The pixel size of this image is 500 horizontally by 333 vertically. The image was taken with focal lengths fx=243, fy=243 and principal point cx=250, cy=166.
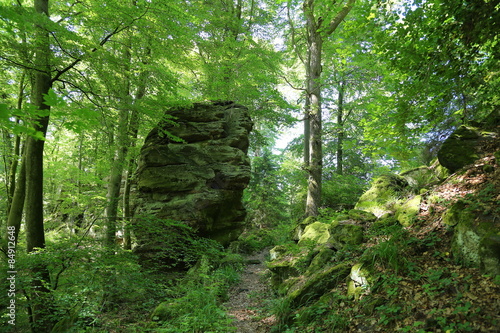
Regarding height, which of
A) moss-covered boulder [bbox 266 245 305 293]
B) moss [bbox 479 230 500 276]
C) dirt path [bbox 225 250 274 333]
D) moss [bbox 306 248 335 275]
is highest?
moss [bbox 479 230 500 276]

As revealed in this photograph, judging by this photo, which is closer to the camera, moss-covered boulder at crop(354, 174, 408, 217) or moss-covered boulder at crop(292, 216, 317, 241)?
moss-covered boulder at crop(354, 174, 408, 217)

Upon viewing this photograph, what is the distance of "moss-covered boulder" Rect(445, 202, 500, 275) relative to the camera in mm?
2836

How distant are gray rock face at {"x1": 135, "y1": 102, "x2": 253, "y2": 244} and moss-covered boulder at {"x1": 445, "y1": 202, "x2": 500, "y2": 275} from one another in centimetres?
655

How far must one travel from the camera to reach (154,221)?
624cm

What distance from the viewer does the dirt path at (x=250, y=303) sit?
4590 millimetres

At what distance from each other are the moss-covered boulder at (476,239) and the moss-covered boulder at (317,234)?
2.99 metres

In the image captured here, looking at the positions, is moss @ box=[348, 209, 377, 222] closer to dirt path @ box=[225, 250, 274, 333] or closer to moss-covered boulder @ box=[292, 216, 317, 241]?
moss-covered boulder @ box=[292, 216, 317, 241]

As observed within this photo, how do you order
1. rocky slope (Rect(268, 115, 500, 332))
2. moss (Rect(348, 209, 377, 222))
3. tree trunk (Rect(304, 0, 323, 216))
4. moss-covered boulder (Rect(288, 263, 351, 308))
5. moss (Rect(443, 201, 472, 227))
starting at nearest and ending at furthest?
rocky slope (Rect(268, 115, 500, 332)), moss (Rect(443, 201, 472, 227)), moss-covered boulder (Rect(288, 263, 351, 308)), moss (Rect(348, 209, 377, 222)), tree trunk (Rect(304, 0, 323, 216))

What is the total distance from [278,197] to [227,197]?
7.53m

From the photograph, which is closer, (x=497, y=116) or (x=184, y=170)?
(x=497, y=116)

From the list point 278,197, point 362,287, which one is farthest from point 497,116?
point 278,197

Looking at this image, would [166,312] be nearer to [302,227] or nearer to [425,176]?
[302,227]

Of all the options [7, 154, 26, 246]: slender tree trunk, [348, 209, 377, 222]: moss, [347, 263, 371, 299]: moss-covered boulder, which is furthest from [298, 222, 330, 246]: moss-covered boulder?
[7, 154, 26, 246]: slender tree trunk

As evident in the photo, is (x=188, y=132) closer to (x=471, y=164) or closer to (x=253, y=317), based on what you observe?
(x=253, y=317)
